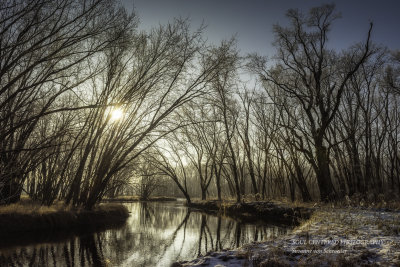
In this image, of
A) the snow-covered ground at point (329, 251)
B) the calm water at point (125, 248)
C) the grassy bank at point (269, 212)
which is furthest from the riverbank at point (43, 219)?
the grassy bank at point (269, 212)

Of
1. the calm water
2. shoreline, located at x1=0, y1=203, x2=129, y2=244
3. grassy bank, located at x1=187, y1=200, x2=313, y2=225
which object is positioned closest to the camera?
the calm water

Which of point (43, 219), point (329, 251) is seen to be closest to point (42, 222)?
point (43, 219)

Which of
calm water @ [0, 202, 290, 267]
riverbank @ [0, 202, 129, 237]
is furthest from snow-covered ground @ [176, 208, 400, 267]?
riverbank @ [0, 202, 129, 237]

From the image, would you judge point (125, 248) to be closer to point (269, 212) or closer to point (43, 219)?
point (43, 219)

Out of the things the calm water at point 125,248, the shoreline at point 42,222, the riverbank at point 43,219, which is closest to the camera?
the calm water at point 125,248

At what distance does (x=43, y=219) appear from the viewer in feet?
36.5

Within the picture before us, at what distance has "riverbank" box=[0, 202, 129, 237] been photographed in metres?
9.98

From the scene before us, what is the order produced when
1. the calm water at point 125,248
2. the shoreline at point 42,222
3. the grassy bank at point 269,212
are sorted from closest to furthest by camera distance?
1. the calm water at point 125,248
2. the shoreline at point 42,222
3. the grassy bank at point 269,212

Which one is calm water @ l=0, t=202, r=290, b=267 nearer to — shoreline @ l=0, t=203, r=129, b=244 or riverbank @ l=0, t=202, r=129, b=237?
shoreline @ l=0, t=203, r=129, b=244

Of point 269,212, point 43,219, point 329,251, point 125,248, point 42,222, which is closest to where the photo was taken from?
point 329,251

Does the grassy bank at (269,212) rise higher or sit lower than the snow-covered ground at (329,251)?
lower

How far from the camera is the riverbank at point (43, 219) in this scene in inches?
393

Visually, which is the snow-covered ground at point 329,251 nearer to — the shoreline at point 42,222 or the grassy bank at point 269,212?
the grassy bank at point 269,212

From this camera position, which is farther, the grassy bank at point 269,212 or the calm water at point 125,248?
the grassy bank at point 269,212
